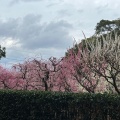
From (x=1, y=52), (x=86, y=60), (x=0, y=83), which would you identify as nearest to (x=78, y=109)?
(x=86, y=60)

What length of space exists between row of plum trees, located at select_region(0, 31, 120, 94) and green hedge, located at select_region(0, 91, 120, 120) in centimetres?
297

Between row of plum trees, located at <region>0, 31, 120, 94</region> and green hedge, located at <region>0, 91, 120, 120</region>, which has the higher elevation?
row of plum trees, located at <region>0, 31, 120, 94</region>

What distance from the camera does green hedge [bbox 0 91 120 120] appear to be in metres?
11.9

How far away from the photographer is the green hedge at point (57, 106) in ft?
39.1

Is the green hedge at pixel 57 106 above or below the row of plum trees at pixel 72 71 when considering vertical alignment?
below

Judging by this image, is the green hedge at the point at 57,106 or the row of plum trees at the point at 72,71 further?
the row of plum trees at the point at 72,71

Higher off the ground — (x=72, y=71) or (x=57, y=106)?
(x=72, y=71)

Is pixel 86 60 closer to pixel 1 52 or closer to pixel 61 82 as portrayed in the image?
pixel 61 82

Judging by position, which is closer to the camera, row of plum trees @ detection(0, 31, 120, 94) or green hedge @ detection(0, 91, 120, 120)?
green hedge @ detection(0, 91, 120, 120)

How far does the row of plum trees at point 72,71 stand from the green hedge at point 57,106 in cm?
297

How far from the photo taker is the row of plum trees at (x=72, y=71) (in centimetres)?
1588

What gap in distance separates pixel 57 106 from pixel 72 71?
556cm

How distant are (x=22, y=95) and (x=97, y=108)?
11.6 feet

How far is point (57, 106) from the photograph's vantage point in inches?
518
